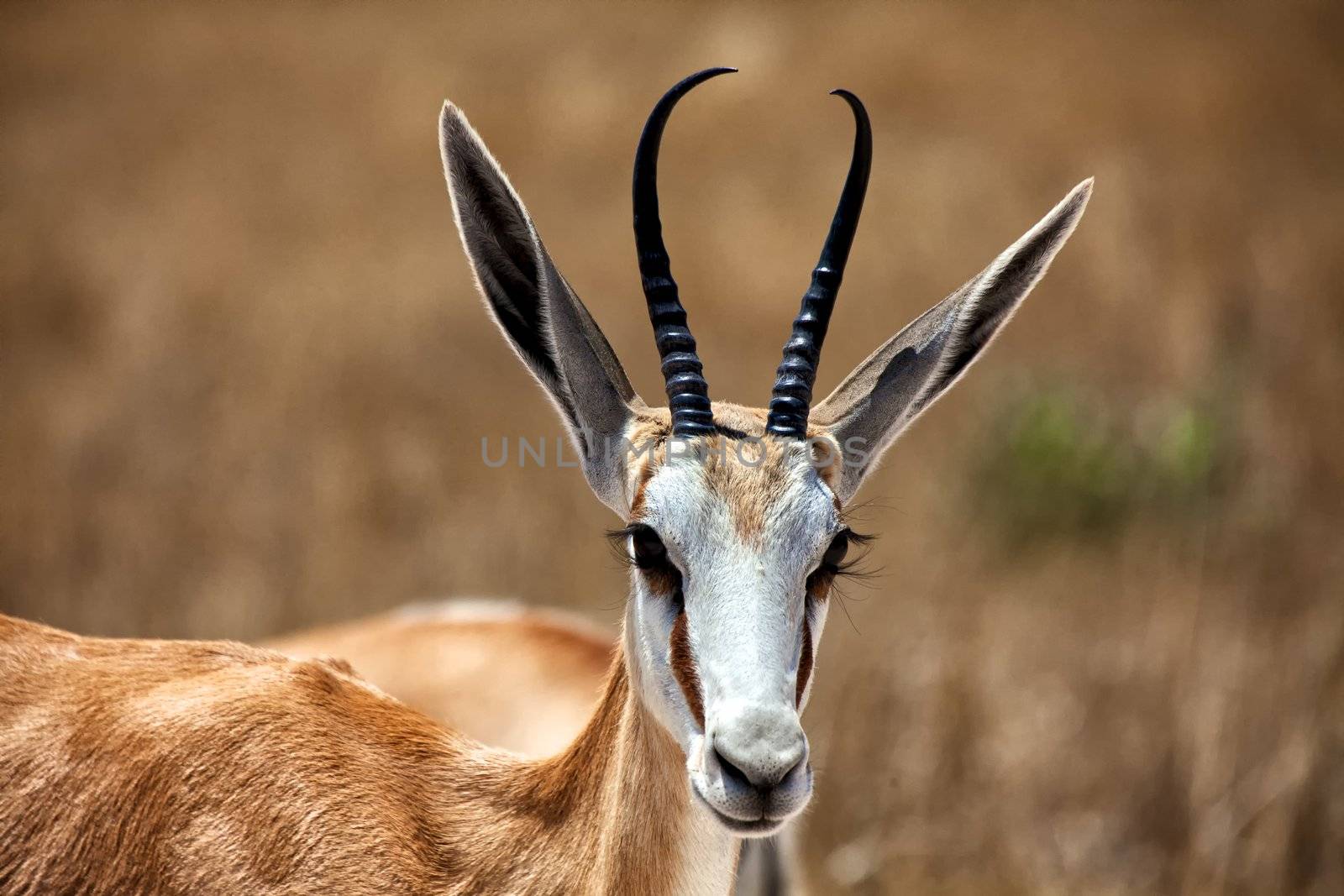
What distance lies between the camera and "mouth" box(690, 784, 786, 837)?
3.01m

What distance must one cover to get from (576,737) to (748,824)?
2.73 ft

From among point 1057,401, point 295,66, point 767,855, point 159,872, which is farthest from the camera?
point 295,66

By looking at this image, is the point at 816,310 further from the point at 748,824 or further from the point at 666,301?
the point at 748,824

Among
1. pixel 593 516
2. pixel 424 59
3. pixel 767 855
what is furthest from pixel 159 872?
pixel 424 59

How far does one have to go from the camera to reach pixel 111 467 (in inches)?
461

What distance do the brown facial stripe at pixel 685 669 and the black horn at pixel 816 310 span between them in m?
0.59

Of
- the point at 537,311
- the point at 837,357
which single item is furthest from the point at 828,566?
the point at 837,357

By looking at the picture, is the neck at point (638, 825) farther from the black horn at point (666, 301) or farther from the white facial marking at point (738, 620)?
the black horn at point (666, 301)

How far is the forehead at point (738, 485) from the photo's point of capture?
130 inches

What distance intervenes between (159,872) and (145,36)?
66.6 feet

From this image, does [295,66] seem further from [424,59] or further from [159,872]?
[159,872]

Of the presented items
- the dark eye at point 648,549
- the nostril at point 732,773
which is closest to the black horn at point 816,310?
the dark eye at point 648,549

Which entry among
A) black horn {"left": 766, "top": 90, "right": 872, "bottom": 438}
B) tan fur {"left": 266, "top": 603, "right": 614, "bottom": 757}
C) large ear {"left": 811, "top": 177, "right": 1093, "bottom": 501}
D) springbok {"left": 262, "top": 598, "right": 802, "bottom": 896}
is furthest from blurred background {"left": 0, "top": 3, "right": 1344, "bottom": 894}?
black horn {"left": 766, "top": 90, "right": 872, "bottom": 438}

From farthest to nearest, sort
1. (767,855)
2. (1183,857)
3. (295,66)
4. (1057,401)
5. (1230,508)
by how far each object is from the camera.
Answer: (295,66), (1057,401), (1230,508), (1183,857), (767,855)
